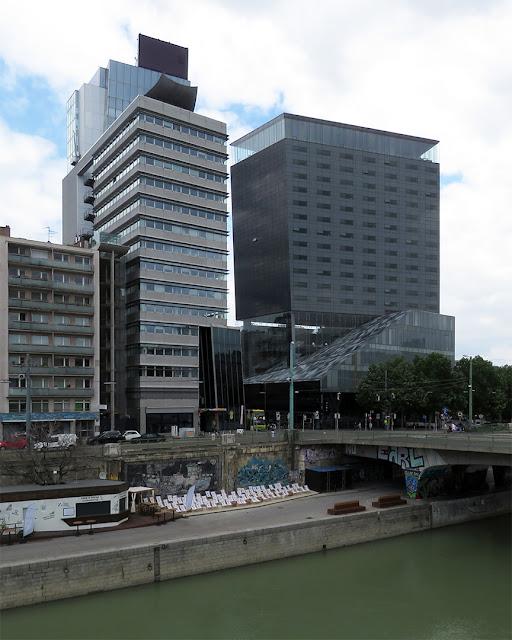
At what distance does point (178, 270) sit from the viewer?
8050 centimetres

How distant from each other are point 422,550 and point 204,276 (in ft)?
170

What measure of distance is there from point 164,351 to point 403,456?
3948cm

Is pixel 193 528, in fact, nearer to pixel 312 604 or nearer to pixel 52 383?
pixel 312 604

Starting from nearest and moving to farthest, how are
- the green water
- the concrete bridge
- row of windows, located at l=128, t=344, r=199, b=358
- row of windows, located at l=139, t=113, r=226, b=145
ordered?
the green water, the concrete bridge, row of windows, located at l=128, t=344, r=199, b=358, row of windows, located at l=139, t=113, r=226, b=145

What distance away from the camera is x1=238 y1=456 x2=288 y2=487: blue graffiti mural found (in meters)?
50.6

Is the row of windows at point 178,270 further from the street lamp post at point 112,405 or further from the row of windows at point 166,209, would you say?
the street lamp post at point 112,405

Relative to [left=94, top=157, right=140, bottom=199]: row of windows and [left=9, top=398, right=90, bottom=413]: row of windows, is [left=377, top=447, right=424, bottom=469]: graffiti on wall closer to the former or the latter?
[left=9, top=398, right=90, bottom=413]: row of windows

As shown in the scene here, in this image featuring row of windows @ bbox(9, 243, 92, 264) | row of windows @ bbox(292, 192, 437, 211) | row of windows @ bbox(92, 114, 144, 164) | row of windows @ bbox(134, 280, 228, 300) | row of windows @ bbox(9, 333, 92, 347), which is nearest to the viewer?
row of windows @ bbox(9, 333, 92, 347)

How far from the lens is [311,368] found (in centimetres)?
9925

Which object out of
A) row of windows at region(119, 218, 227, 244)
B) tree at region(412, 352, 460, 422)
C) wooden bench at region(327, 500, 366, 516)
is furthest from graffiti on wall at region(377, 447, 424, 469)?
row of windows at region(119, 218, 227, 244)

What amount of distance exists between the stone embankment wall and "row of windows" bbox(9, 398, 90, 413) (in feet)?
126

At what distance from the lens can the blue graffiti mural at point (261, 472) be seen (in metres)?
50.6

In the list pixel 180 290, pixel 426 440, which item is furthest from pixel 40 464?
pixel 180 290

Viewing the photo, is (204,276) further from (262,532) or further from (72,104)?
(72,104)
